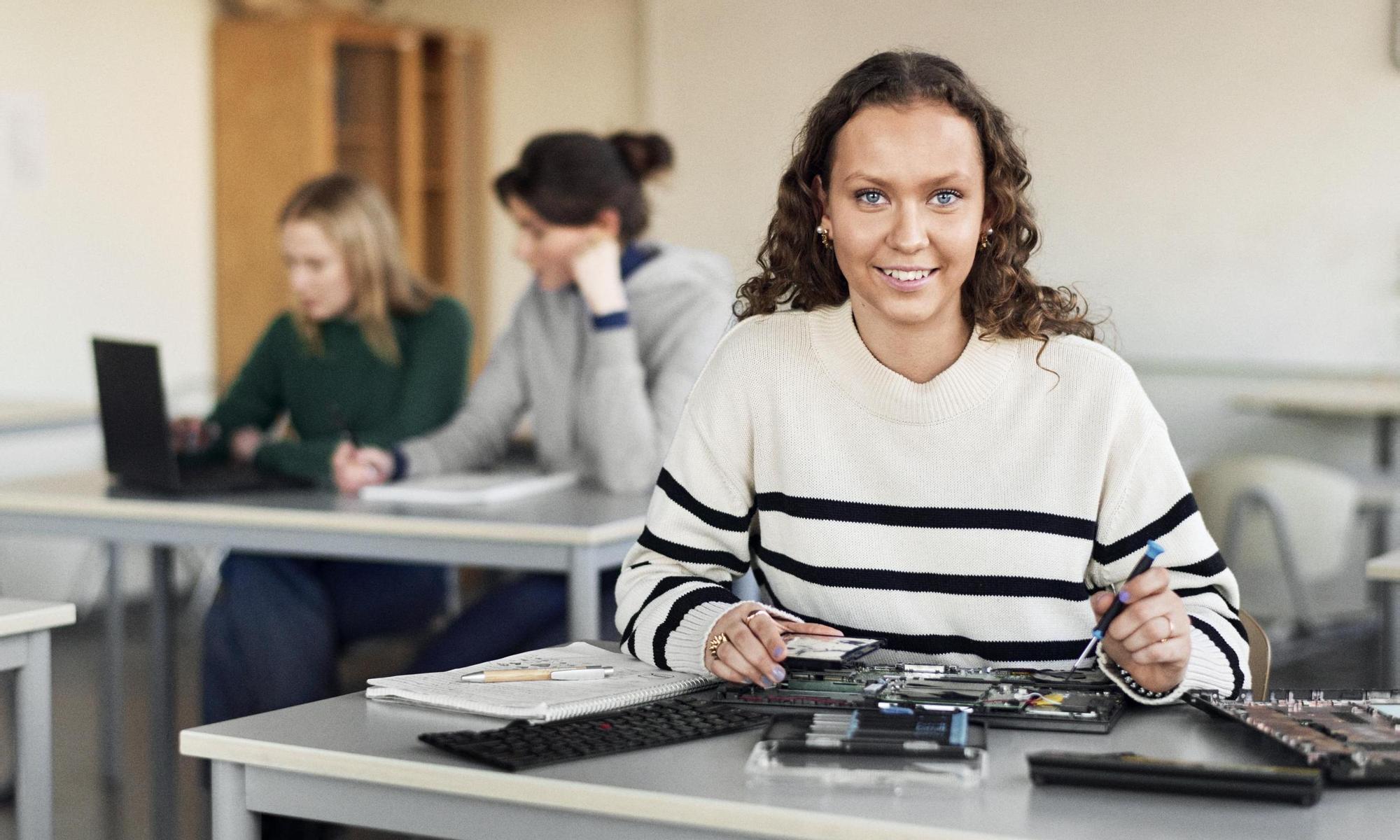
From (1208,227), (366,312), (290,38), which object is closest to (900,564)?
(366,312)

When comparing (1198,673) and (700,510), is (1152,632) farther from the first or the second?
(700,510)

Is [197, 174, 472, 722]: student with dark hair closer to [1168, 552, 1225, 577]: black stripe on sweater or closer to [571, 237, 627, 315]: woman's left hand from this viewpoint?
[571, 237, 627, 315]: woman's left hand

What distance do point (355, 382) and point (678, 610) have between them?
185 centimetres

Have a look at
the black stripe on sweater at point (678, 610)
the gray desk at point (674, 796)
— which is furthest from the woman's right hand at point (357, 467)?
the gray desk at point (674, 796)

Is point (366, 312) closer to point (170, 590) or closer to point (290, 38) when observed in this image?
point (170, 590)

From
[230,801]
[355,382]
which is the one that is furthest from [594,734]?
[355,382]

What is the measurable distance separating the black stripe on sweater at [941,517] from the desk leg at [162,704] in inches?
70.7

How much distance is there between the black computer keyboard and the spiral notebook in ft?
0.11

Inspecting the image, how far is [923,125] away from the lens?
4.99 feet

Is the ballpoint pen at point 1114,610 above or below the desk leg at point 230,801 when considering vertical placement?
above

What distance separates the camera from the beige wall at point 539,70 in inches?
249

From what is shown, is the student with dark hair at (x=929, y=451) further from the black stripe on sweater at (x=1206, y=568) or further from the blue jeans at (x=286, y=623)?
the blue jeans at (x=286, y=623)

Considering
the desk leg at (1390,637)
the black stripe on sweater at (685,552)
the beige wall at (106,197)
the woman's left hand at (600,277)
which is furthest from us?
the beige wall at (106,197)

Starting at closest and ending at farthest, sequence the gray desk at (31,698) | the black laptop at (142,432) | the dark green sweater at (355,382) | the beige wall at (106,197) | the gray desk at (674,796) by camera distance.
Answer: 1. the gray desk at (674,796)
2. the gray desk at (31,698)
3. the black laptop at (142,432)
4. the dark green sweater at (355,382)
5. the beige wall at (106,197)
